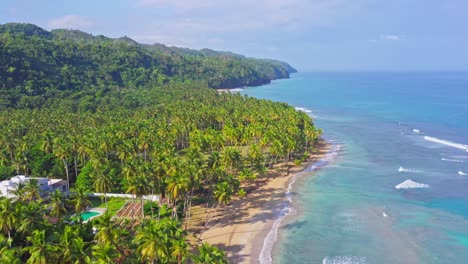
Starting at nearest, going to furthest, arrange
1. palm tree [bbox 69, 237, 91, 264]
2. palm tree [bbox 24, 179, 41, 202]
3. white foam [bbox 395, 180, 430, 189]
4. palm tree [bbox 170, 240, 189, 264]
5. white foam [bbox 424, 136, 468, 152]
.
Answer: palm tree [bbox 69, 237, 91, 264]
palm tree [bbox 170, 240, 189, 264]
palm tree [bbox 24, 179, 41, 202]
white foam [bbox 395, 180, 430, 189]
white foam [bbox 424, 136, 468, 152]

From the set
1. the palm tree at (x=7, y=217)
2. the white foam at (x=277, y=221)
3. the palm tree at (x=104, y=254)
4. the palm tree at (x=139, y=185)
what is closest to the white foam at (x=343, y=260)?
the white foam at (x=277, y=221)

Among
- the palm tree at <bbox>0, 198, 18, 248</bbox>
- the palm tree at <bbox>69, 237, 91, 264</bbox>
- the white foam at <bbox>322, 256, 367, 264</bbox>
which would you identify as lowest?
the white foam at <bbox>322, 256, 367, 264</bbox>

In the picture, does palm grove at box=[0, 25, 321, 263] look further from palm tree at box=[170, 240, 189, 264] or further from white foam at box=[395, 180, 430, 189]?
white foam at box=[395, 180, 430, 189]

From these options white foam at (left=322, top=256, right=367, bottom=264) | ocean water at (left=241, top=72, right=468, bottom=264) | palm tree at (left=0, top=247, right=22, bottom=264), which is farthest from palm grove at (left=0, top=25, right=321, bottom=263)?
white foam at (left=322, top=256, right=367, bottom=264)

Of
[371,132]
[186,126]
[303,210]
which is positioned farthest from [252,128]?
[371,132]

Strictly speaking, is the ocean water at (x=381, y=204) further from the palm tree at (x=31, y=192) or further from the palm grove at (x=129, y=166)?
the palm tree at (x=31, y=192)

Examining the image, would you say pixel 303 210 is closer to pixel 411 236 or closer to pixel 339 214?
pixel 339 214
